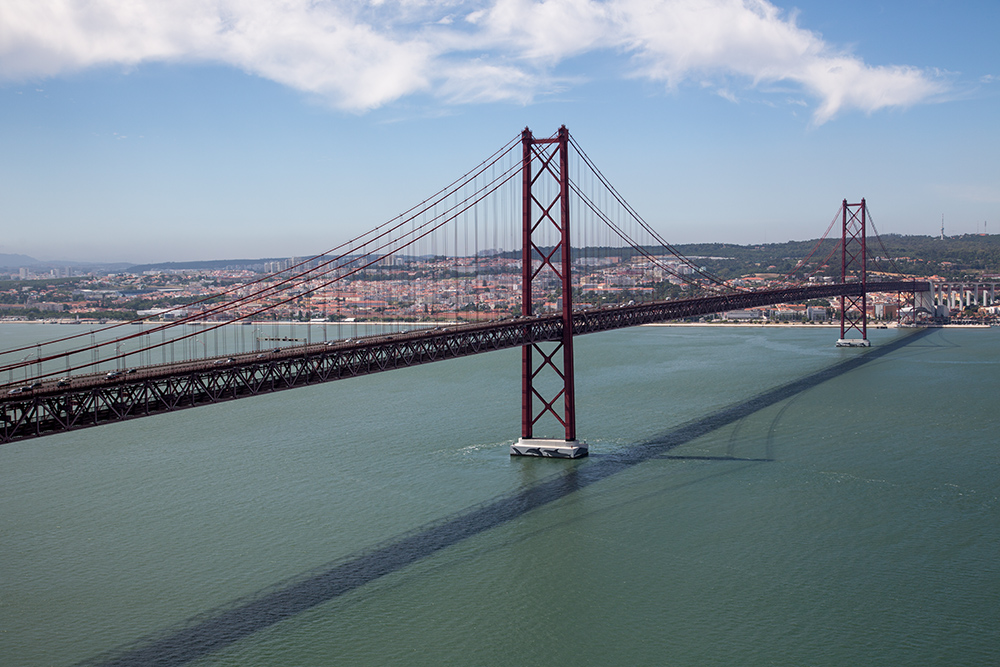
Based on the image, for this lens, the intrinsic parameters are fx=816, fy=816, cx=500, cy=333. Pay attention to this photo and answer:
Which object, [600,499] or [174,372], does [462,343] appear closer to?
[600,499]

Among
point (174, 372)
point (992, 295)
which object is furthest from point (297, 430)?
point (992, 295)

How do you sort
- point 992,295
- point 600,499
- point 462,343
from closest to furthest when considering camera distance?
1. point 600,499
2. point 462,343
3. point 992,295

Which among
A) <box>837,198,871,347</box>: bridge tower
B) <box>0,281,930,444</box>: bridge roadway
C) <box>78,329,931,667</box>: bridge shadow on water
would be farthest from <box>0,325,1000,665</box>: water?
<box>837,198,871,347</box>: bridge tower

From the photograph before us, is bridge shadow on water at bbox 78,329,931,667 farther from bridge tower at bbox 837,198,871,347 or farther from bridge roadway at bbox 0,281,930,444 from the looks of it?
A: bridge tower at bbox 837,198,871,347

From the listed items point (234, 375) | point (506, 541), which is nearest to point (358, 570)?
point (506, 541)

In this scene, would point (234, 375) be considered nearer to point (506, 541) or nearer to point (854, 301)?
point (506, 541)

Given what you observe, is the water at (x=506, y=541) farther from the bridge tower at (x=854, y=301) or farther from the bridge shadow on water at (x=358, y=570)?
the bridge tower at (x=854, y=301)

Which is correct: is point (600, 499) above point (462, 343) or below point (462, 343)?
below
